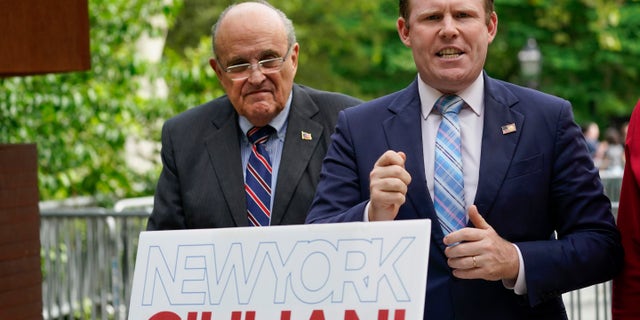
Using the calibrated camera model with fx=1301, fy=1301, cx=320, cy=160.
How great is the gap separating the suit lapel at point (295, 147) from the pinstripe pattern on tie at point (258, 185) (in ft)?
0.21

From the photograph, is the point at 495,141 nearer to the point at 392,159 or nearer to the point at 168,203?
the point at 392,159

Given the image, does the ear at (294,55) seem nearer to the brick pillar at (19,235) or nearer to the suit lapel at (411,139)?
the suit lapel at (411,139)

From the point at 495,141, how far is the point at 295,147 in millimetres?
1449

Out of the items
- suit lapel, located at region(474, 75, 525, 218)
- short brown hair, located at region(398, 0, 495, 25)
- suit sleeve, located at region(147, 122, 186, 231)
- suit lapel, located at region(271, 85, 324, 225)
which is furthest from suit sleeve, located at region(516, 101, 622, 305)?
suit sleeve, located at region(147, 122, 186, 231)

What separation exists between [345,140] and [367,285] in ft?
2.09

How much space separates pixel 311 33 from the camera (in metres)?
36.1

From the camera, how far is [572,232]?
414 centimetres

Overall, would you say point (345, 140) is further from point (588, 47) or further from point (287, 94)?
point (588, 47)

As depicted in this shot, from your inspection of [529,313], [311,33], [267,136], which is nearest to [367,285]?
[529,313]

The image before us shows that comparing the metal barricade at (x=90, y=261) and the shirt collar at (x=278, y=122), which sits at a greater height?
the shirt collar at (x=278, y=122)

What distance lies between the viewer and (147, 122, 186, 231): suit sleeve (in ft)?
17.8

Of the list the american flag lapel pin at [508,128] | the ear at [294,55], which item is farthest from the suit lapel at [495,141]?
the ear at [294,55]

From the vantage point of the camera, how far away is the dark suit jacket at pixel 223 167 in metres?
5.38

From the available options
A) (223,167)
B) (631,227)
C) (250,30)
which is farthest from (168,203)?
(631,227)
